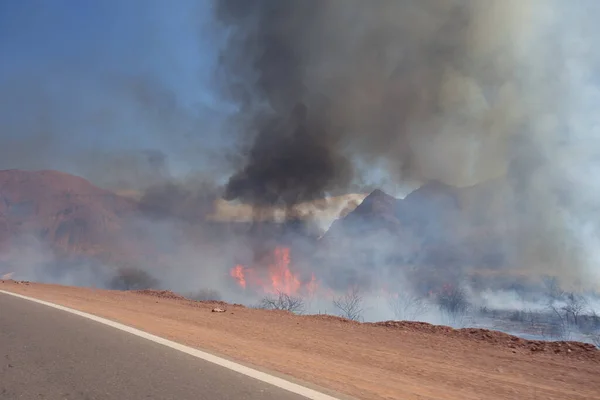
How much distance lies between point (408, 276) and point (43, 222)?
116928 millimetres

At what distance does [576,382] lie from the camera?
690 cm

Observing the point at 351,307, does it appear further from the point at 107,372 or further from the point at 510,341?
the point at 107,372

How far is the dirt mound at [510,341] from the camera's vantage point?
921cm

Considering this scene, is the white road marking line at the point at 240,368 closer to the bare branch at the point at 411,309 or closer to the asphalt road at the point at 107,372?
the asphalt road at the point at 107,372

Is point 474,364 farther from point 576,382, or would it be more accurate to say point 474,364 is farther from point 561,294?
point 561,294

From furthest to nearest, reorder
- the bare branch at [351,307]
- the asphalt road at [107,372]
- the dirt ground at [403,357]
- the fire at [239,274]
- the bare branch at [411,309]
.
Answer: the fire at [239,274] → the bare branch at [411,309] → the bare branch at [351,307] → the dirt ground at [403,357] → the asphalt road at [107,372]

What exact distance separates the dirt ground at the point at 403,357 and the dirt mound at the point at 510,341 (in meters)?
0.02

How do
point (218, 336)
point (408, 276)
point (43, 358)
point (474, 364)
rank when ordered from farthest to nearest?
1. point (408, 276)
2. point (218, 336)
3. point (474, 364)
4. point (43, 358)

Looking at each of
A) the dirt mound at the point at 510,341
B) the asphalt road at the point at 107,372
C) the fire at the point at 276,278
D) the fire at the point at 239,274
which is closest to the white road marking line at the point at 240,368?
the asphalt road at the point at 107,372

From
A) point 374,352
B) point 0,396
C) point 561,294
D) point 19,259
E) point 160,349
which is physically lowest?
point 0,396

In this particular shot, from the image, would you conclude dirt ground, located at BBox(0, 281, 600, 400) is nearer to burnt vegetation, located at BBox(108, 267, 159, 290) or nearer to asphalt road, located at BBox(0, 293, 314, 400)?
asphalt road, located at BBox(0, 293, 314, 400)

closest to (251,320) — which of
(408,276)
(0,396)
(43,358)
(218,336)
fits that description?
(218,336)

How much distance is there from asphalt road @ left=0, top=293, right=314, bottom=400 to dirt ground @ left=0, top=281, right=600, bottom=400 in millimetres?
850

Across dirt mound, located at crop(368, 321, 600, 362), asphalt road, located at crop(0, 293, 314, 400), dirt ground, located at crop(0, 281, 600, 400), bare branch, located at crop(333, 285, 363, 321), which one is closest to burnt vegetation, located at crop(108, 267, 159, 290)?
bare branch, located at crop(333, 285, 363, 321)
